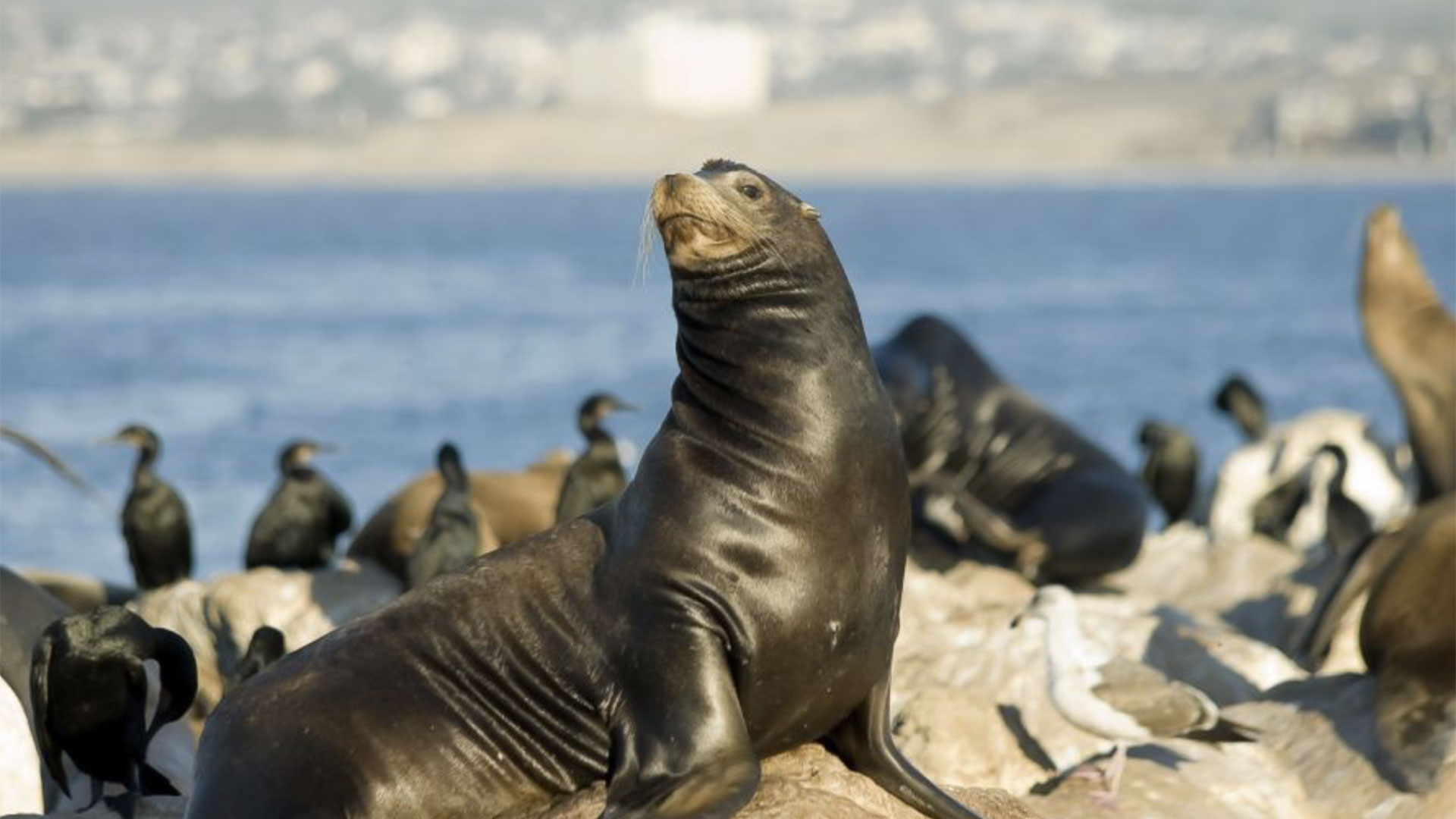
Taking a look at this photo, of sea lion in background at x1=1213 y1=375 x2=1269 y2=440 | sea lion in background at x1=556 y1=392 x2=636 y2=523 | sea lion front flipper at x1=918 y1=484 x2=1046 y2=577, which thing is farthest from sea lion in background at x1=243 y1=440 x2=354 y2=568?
sea lion in background at x1=1213 y1=375 x2=1269 y2=440

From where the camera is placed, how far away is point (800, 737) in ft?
15.9

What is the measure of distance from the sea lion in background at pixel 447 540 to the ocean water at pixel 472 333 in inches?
46.5

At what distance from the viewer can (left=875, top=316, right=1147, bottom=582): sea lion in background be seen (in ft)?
32.7

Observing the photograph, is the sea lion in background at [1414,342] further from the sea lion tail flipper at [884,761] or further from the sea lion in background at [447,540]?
the sea lion tail flipper at [884,761]

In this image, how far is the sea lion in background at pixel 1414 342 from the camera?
1012 cm

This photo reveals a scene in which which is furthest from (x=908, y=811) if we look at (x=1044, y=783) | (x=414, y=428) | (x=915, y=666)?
(x=414, y=428)

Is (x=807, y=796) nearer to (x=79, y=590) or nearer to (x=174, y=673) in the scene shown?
(x=174, y=673)

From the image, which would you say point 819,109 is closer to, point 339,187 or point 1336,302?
point 339,187

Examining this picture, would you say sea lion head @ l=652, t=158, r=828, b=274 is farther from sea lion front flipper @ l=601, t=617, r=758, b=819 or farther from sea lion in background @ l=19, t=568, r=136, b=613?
sea lion in background @ l=19, t=568, r=136, b=613

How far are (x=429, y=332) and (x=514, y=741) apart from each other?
108ft

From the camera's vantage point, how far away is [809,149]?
5728 inches

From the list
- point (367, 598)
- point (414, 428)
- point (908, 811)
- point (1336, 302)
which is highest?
point (908, 811)

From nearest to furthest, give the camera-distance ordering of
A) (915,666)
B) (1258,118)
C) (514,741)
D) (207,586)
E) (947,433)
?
(514,741), (915,666), (207,586), (947,433), (1258,118)

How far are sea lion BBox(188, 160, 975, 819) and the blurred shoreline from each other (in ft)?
444
